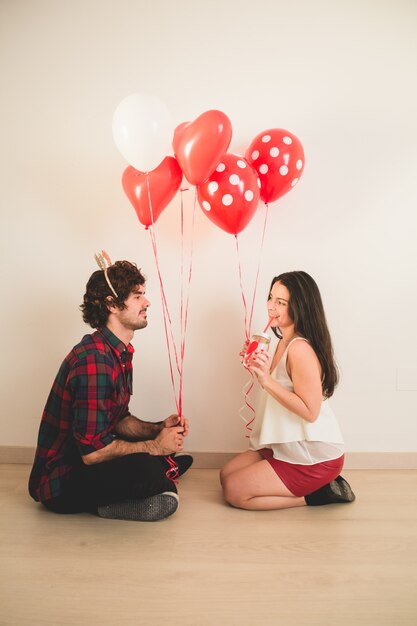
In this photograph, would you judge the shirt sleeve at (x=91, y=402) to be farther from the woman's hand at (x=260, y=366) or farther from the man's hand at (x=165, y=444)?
the woman's hand at (x=260, y=366)

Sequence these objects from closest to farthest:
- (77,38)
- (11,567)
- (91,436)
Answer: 1. (11,567)
2. (91,436)
3. (77,38)

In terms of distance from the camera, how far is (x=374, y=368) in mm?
2350

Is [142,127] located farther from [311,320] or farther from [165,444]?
[165,444]

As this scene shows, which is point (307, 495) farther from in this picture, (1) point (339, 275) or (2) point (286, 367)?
(1) point (339, 275)

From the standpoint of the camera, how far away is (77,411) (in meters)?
1.68

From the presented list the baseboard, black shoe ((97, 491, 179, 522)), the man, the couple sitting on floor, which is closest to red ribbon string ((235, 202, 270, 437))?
the baseboard

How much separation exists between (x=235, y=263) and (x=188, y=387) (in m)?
0.69

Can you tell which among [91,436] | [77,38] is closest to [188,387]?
[91,436]

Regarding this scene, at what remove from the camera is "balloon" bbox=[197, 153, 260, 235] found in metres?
1.81

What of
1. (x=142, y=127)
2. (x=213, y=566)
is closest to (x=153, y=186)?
(x=142, y=127)

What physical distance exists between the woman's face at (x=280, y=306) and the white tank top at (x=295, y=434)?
113 mm

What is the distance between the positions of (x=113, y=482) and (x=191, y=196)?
4.53ft

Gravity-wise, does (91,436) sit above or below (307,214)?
below

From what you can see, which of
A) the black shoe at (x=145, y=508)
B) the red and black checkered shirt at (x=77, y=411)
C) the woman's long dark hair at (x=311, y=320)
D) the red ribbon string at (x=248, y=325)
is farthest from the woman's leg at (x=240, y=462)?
the red and black checkered shirt at (x=77, y=411)
